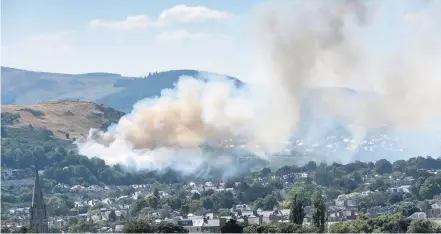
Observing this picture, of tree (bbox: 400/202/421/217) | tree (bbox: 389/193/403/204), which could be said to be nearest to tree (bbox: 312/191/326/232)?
tree (bbox: 400/202/421/217)

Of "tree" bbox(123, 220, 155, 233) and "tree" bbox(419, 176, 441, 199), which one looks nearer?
"tree" bbox(123, 220, 155, 233)

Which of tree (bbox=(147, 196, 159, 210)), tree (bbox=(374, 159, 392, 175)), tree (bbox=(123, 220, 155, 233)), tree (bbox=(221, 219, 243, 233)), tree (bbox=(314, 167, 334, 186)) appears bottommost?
tree (bbox=(123, 220, 155, 233))

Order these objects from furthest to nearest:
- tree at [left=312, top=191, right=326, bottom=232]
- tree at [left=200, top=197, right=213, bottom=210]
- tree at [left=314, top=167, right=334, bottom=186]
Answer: tree at [left=314, top=167, right=334, bottom=186] < tree at [left=200, top=197, right=213, bottom=210] < tree at [left=312, top=191, right=326, bottom=232]

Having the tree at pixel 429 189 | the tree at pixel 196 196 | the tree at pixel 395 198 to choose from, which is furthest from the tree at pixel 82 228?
the tree at pixel 429 189

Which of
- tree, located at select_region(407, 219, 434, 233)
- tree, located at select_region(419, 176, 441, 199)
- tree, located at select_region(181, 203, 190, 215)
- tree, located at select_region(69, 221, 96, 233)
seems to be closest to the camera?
tree, located at select_region(407, 219, 434, 233)

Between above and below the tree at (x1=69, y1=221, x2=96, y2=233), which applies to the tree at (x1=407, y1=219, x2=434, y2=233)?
below

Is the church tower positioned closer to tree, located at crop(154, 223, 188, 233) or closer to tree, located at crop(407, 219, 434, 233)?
tree, located at crop(154, 223, 188, 233)

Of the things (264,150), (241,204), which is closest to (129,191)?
(241,204)

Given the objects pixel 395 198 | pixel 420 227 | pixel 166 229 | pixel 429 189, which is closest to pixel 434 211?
pixel 395 198

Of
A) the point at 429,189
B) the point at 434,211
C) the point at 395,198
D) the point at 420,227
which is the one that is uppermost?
the point at 429,189

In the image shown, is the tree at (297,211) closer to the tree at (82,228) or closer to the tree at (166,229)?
the tree at (166,229)

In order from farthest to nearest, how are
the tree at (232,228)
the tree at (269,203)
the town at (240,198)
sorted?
the tree at (269,203)
the town at (240,198)
the tree at (232,228)

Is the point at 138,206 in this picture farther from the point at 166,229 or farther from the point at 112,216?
the point at 166,229
